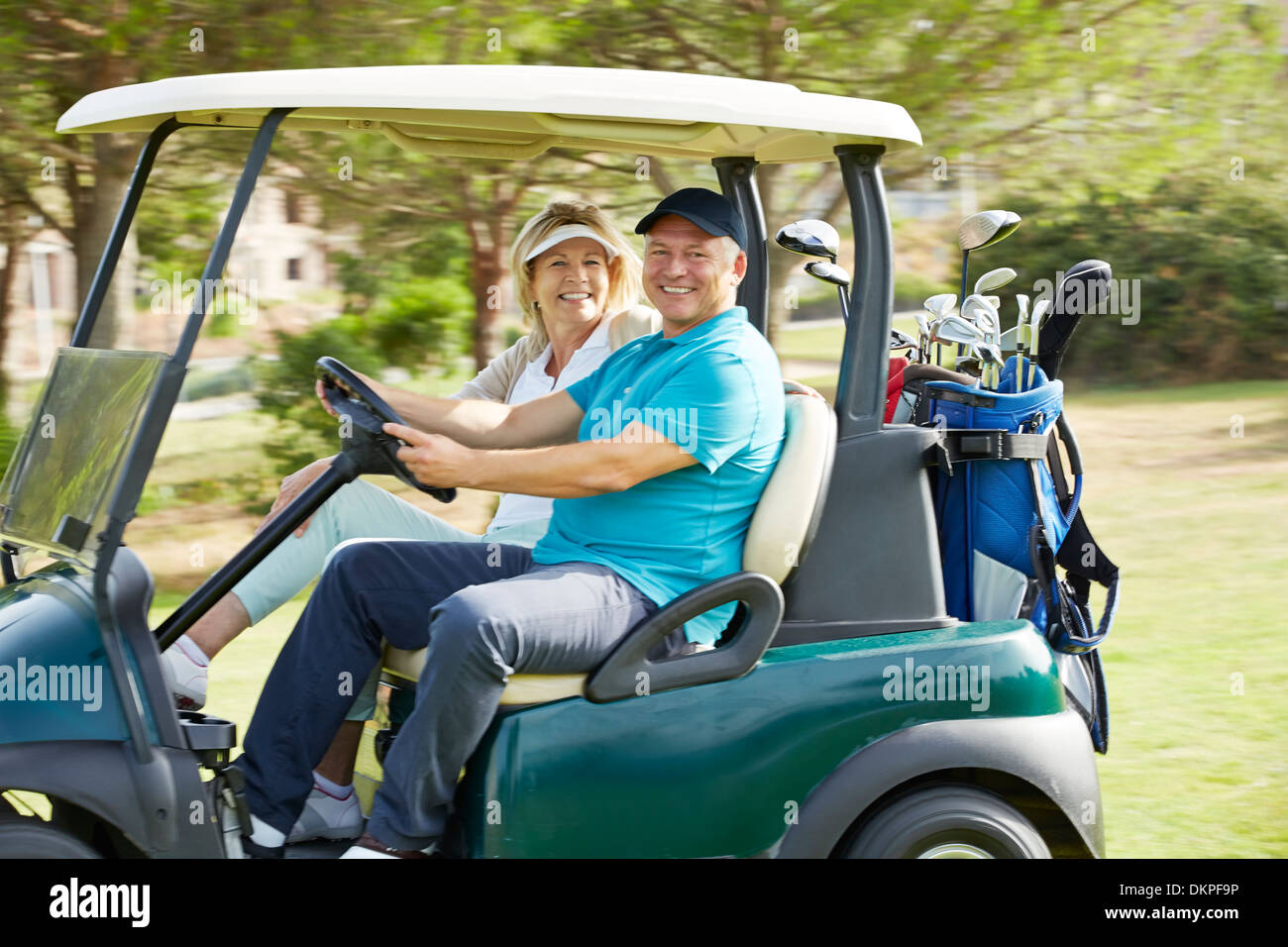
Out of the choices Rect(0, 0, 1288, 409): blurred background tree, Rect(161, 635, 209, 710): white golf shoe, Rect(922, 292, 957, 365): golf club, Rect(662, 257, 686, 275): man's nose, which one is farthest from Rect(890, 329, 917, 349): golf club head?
Rect(0, 0, 1288, 409): blurred background tree

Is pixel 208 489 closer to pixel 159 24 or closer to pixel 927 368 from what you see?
pixel 159 24

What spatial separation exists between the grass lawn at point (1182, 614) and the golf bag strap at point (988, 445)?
115 centimetres

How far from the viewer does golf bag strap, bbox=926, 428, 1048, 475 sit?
2809 mm

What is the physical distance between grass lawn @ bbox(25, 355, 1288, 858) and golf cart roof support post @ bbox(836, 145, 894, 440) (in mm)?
1445

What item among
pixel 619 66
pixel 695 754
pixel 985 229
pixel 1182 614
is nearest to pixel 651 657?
pixel 695 754

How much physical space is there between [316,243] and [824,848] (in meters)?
7.05

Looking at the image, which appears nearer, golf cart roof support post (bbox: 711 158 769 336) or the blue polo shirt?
the blue polo shirt

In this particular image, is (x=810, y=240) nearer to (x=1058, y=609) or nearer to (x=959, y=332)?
(x=959, y=332)

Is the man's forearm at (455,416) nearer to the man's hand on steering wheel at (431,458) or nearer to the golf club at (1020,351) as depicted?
the man's hand on steering wheel at (431,458)

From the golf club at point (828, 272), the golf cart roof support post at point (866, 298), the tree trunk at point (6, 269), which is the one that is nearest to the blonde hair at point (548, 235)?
the golf club at point (828, 272)

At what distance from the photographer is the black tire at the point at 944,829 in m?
2.53

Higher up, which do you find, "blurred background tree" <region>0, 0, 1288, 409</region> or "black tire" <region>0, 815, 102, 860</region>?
"blurred background tree" <region>0, 0, 1288, 409</region>

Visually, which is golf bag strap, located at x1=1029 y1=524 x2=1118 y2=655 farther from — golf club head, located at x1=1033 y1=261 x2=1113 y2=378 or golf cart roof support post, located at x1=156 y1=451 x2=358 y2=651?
golf cart roof support post, located at x1=156 y1=451 x2=358 y2=651


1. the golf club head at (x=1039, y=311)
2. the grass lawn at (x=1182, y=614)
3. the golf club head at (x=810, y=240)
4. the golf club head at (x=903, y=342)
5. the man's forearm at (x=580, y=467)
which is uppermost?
the golf club head at (x=810, y=240)
